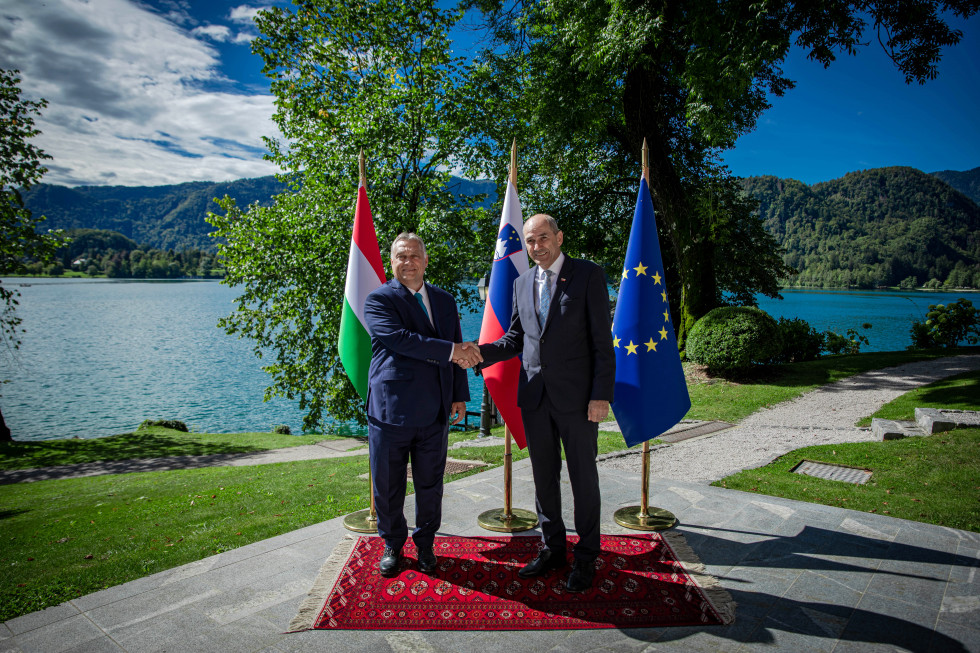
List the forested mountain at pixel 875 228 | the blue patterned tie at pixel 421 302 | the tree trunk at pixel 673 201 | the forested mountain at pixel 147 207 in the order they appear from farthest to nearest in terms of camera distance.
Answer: the forested mountain at pixel 147 207
the forested mountain at pixel 875 228
the tree trunk at pixel 673 201
the blue patterned tie at pixel 421 302

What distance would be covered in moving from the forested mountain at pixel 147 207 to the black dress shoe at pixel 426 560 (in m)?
154

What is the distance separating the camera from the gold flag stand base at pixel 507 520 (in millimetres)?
4414

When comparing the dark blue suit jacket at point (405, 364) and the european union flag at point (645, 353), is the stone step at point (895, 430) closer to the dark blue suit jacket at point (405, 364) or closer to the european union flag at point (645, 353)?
the european union flag at point (645, 353)

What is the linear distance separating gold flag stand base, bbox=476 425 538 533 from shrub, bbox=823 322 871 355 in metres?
16.4

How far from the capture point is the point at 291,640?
2820 millimetres

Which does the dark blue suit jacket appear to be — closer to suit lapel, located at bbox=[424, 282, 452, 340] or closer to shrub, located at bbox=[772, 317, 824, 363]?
suit lapel, located at bbox=[424, 282, 452, 340]

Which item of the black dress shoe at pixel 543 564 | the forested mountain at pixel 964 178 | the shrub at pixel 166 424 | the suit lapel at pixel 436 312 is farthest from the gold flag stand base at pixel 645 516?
the forested mountain at pixel 964 178

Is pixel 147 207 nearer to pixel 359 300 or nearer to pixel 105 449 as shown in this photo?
pixel 105 449

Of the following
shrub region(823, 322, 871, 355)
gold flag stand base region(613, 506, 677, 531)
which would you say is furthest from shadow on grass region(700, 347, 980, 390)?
gold flag stand base region(613, 506, 677, 531)

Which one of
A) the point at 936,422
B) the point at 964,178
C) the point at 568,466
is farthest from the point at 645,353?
the point at 964,178

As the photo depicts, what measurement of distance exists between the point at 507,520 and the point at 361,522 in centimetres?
135

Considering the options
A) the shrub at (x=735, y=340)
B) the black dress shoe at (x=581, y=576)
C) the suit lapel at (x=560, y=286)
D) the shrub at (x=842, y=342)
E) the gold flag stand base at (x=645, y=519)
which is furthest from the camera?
the shrub at (x=842, y=342)

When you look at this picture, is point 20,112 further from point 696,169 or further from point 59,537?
point 696,169

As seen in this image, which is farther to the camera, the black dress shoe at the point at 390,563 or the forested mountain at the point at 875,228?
the forested mountain at the point at 875,228
